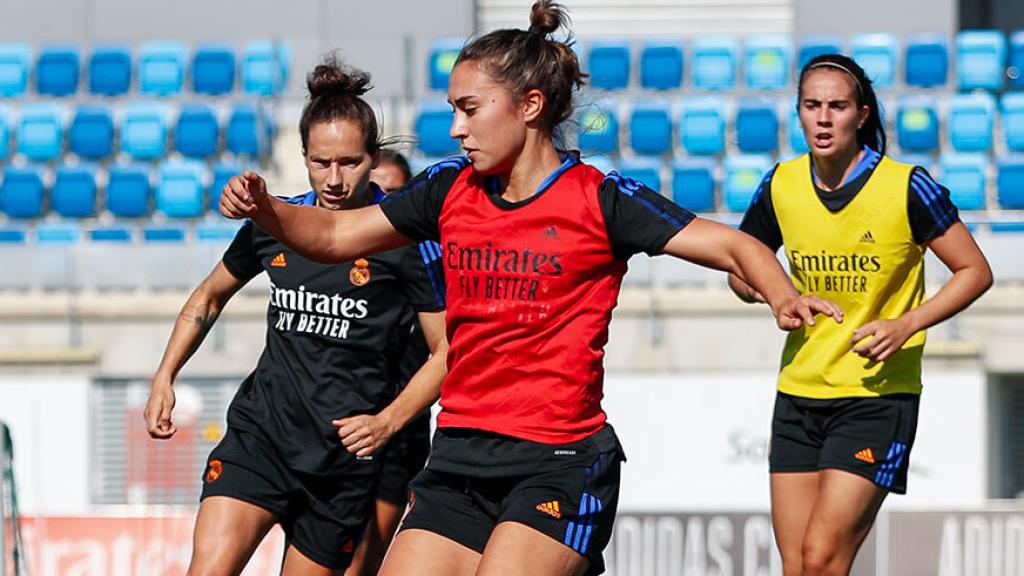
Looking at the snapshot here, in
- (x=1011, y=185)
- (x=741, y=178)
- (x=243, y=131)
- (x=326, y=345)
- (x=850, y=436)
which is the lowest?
(x=850, y=436)

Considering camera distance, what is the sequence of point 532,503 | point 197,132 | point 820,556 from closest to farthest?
point 532,503 → point 820,556 → point 197,132

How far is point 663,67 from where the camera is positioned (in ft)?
45.5

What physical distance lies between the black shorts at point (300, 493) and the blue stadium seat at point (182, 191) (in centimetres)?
786

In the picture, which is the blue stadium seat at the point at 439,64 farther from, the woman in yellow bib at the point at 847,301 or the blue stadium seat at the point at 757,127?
the woman in yellow bib at the point at 847,301

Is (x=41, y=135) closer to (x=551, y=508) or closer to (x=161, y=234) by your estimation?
(x=161, y=234)

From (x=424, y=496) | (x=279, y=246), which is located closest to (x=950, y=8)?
(x=279, y=246)

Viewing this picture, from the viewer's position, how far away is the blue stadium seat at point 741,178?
12.4 metres

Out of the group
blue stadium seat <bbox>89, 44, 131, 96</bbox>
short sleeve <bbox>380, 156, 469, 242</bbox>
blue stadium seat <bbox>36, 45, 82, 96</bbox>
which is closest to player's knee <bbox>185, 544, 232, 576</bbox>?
short sleeve <bbox>380, 156, 469, 242</bbox>

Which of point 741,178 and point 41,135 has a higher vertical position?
point 41,135

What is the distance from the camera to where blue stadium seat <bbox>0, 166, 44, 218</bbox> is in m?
12.8

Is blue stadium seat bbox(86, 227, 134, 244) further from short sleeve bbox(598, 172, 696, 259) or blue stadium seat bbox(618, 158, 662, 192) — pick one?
short sleeve bbox(598, 172, 696, 259)

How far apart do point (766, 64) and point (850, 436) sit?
8818mm

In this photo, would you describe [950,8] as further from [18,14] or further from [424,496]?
[424,496]

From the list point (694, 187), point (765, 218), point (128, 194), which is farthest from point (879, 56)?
point (765, 218)
